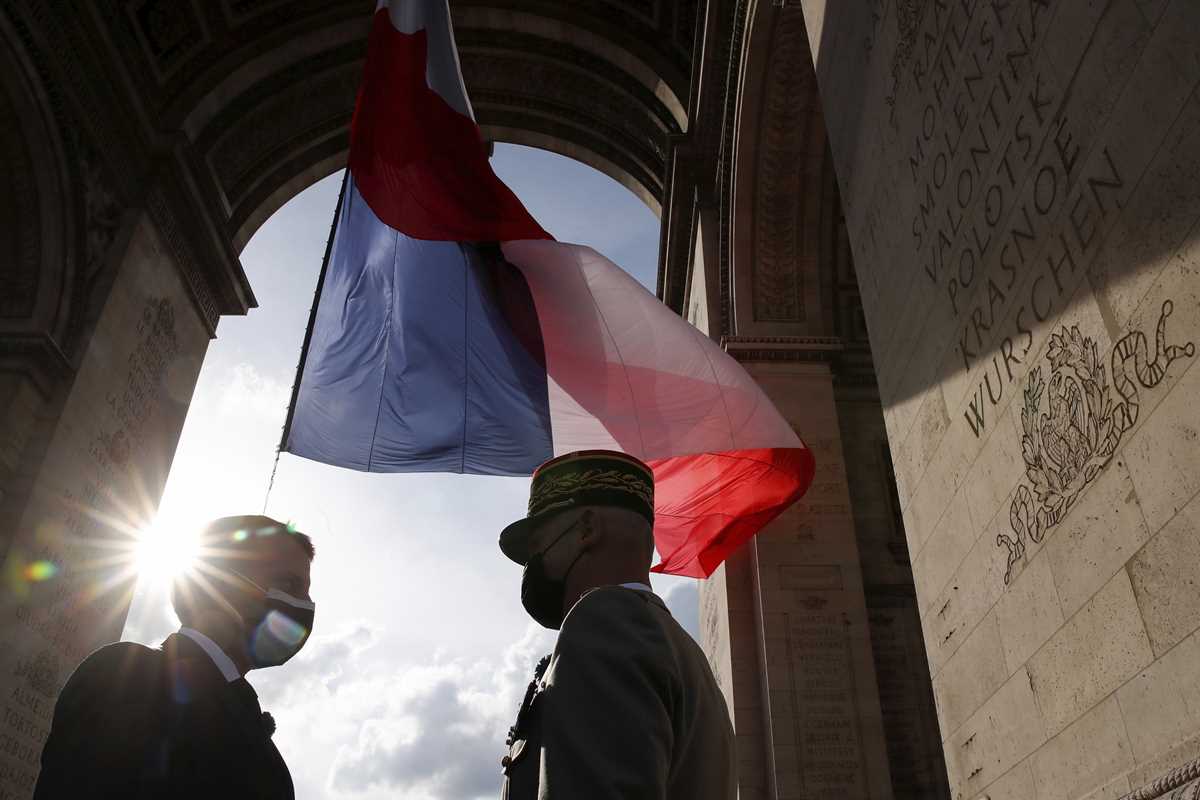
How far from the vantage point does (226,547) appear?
2648 mm

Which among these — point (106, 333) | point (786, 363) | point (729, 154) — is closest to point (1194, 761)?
point (786, 363)

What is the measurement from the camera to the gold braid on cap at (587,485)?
2127 millimetres

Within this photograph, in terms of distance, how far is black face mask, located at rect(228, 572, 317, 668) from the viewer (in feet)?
8.45

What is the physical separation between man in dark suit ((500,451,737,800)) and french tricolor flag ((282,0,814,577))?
2531 mm

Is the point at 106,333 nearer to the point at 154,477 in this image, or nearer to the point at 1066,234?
the point at 154,477

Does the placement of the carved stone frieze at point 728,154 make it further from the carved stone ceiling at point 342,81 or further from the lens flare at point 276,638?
the lens flare at point 276,638

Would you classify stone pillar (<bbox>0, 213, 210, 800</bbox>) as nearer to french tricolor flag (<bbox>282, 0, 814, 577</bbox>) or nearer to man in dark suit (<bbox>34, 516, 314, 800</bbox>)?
french tricolor flag (<bbox>282, 0, 814, 577</bbox>)

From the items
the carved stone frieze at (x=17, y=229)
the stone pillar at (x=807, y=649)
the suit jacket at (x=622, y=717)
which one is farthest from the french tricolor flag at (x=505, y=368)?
the carved stone frieze at (x=17, y=229)

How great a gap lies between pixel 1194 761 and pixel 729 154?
975cm

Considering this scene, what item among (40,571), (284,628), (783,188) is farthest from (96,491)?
(284,628)

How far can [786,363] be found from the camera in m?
10.4

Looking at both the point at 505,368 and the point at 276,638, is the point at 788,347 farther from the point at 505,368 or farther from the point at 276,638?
the point at 276,638

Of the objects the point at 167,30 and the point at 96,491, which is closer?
the point at 96,491

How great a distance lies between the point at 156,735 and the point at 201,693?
17 centimetres
